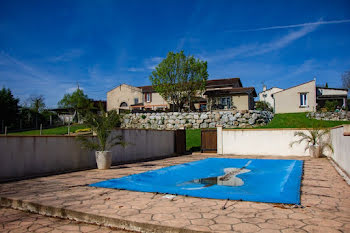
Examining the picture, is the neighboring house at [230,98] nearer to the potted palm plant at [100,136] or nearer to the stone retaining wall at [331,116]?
the stone retaining wall at [331,116]

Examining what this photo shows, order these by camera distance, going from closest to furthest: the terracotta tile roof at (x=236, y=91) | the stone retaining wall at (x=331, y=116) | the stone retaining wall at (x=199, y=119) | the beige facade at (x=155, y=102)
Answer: the stone retaining wall at (x=199, y=119) < the stone retaining wall at (x=331, y=116) < the terracotta tile roof at (x=236, y=91) < the beige facade at (x=155, y=102)

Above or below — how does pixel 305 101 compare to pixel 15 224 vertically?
above

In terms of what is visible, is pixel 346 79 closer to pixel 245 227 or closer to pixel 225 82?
pixel 225 82

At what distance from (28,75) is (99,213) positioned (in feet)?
94.8

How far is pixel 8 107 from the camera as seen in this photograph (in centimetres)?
3381

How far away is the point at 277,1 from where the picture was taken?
1536 cm

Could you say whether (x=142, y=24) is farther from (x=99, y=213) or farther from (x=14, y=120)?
(x=14, y=120)

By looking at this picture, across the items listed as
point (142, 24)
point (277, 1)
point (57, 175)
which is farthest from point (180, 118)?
point (57, 175)

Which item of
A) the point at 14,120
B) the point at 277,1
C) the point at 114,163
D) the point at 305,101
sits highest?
the point at 277,1

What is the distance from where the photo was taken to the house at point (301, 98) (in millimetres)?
33250

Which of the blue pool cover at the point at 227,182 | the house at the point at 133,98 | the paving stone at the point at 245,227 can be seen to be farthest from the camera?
the house at the point at 133,98

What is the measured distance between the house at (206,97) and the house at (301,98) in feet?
13.2

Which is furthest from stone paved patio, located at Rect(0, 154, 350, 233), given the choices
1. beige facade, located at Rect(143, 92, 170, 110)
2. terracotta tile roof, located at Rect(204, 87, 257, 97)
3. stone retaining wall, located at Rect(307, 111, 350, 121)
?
beige facade, located at Rect(143, 92, 170, 110)

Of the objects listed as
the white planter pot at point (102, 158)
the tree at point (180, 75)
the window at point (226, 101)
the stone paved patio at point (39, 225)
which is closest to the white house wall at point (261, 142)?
the white planter pot at point (102, 158)
